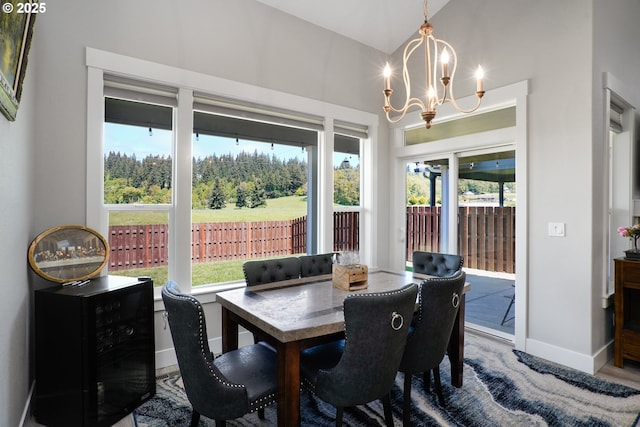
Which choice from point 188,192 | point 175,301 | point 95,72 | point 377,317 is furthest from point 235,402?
point 95,72

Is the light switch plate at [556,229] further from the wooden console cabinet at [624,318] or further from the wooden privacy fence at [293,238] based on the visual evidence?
the wooden console cabinet at [624,318]

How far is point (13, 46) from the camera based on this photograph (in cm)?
144

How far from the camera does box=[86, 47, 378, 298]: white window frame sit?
253cm

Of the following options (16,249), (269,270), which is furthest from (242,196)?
(16,249)

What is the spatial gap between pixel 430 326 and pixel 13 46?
2.52 m

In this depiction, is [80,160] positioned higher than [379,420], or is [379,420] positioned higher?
[80,160]

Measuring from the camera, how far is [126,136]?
2.80m

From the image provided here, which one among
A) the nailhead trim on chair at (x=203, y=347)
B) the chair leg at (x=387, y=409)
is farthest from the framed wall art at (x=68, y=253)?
the chair leg at (x=387, y=409)

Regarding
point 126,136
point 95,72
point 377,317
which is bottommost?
point 377,317

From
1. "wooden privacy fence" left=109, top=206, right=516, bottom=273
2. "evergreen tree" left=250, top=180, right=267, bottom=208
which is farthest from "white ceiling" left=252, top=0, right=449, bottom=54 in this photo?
"wooden privacy fence" left=109, top=206, right=516, bottom=273

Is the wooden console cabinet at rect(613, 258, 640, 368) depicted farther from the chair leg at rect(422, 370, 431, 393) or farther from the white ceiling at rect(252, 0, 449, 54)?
the white ceiling at rect(252, 0, 449, 54)

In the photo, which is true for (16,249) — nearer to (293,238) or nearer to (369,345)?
(369,345)

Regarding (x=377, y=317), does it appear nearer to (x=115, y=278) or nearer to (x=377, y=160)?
(x=115, y=278)

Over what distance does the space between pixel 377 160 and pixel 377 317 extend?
123 inches
